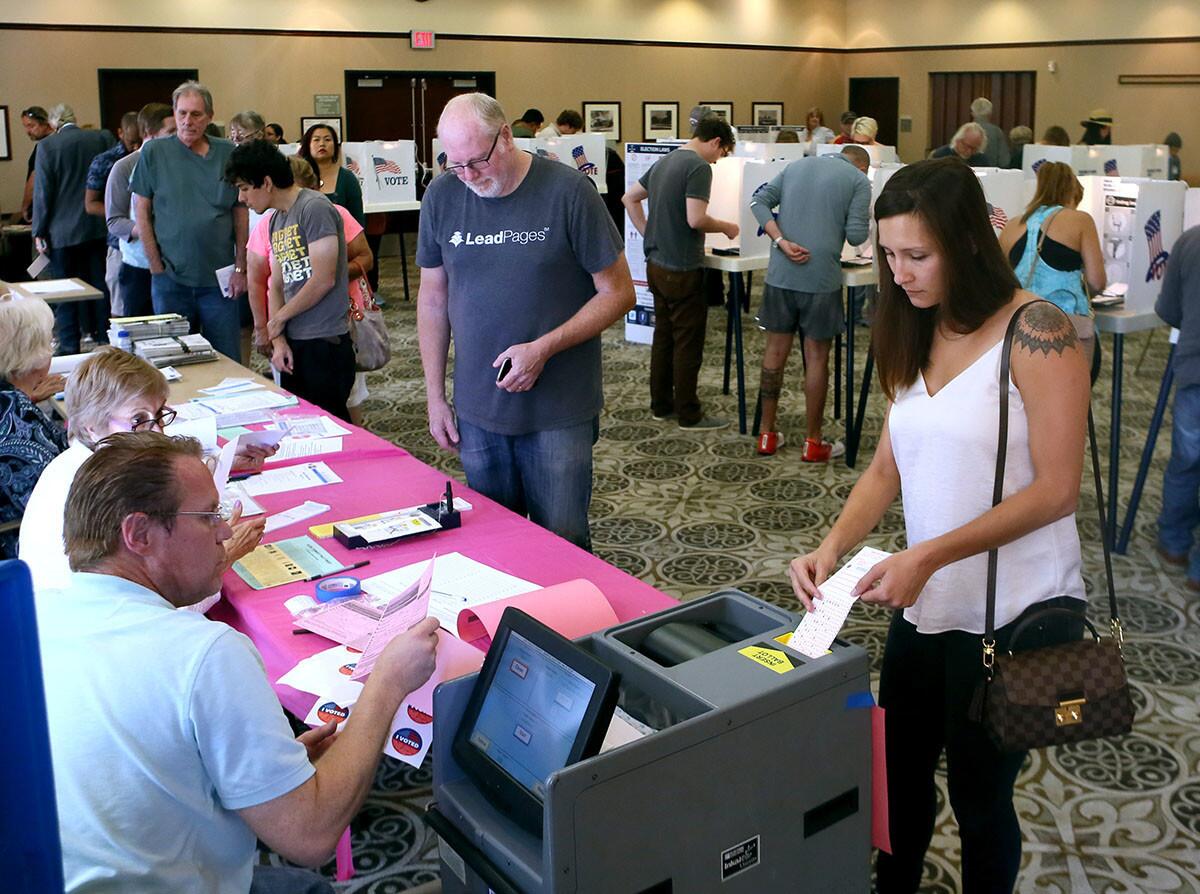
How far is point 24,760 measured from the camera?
2.54 ft

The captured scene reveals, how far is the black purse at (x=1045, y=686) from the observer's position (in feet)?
5.84

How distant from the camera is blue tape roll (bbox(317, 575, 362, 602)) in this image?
2344 mm

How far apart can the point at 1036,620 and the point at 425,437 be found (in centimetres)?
468

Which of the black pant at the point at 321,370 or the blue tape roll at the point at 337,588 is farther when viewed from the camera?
the black pant at the point at 321,370

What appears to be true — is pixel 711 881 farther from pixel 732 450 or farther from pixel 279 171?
pixel 732 450

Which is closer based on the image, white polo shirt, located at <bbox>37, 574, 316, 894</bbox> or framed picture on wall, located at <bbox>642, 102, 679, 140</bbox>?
white polo shirt, located at <bbox>37, 574, 316, 894</bbox>

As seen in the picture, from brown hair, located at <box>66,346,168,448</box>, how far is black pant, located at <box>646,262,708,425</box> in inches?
150

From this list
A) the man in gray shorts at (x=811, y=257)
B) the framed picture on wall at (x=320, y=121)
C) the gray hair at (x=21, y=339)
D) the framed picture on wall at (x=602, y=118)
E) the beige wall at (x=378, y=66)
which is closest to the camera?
the gray hair at (x=21, y=339)

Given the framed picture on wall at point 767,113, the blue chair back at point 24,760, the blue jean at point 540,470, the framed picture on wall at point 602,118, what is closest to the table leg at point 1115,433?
Result: the blue jean at point 540,470

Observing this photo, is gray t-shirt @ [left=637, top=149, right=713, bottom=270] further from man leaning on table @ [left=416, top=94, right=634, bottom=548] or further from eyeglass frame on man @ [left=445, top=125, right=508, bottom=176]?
eyeglass frame on man @ [left=445, top=125, right=508, bottom=176]

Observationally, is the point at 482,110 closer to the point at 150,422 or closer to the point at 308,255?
the point at 150,422

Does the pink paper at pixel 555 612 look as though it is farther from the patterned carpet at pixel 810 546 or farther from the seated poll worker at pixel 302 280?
the seated poll worker at pixel 302 280

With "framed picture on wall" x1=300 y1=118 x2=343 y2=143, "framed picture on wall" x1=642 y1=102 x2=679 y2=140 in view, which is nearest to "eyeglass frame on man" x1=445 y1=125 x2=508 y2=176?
"framed picture on wall" x1=300 y1=118 x2=343 y2=143

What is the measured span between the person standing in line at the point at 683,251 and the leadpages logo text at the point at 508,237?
3.29 metres
